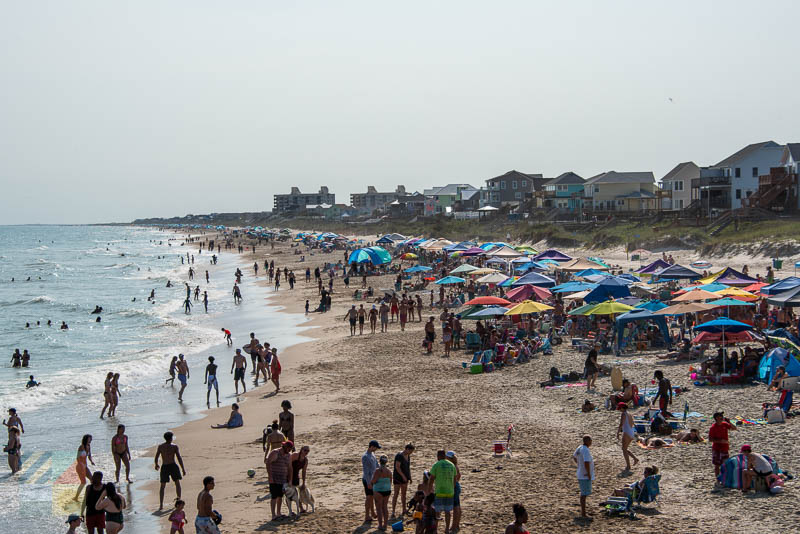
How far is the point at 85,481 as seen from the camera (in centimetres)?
1233

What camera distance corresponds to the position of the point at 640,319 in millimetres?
18438

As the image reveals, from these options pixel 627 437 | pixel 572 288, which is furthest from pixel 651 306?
pixel 627 437

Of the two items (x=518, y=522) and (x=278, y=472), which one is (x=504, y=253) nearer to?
(x=278, y=472)

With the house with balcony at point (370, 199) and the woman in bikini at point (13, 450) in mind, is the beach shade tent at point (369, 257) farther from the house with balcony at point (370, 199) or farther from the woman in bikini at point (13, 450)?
the house with balcony at point (370, 199)

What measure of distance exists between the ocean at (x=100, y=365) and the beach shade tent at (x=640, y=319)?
997cm

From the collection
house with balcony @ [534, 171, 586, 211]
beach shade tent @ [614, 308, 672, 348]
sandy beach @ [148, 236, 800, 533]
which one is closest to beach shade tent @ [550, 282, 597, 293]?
sandy beach @ [148, 236, 800, 533]

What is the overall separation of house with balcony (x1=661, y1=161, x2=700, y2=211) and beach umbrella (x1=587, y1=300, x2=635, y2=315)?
4780cm

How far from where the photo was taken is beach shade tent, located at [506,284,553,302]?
2219 cm

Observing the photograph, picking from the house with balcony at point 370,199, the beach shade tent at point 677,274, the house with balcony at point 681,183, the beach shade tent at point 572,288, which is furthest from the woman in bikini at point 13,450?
the house with balcony at point 370,199

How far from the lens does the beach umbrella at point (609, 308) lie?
18.7m

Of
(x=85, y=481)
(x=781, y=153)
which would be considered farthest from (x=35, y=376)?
(x=781, y=153)

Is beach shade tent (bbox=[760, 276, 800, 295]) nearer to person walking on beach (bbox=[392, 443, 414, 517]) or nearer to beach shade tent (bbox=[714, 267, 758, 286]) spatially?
beach shade tent (bbox=[714, 267, 758, 286])

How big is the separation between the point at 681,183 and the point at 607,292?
1931 inches

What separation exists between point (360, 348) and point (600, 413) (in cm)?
1111
